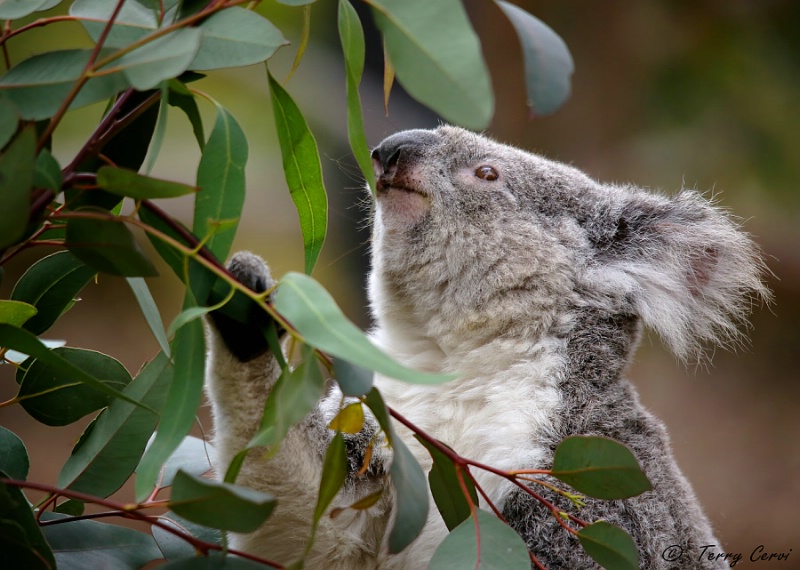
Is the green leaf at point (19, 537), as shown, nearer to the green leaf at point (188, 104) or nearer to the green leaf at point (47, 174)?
the green leaf at point (47, 174)

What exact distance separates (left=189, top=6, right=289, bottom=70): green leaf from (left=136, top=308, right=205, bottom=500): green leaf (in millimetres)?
Result: 391

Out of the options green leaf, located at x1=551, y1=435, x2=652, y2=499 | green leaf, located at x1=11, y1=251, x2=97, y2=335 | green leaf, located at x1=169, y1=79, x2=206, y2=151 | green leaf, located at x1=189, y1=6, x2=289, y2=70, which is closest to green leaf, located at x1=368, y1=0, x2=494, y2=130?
green leaf, located at x1=189, y1=6, x2=289, y2=70

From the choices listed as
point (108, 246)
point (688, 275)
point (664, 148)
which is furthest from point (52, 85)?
point (664, 148)

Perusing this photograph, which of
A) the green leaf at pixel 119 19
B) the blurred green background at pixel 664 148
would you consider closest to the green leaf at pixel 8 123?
the green leaf at pixel 119 19

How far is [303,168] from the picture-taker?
5.44 feet

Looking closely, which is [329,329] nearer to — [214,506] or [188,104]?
[214,506]

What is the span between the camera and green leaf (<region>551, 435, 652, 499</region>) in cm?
138

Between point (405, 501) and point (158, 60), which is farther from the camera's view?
point (405, 501)

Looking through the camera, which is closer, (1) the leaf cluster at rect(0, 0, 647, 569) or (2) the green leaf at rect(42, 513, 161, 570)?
(1) the leaf cluster at rect(0, 0, 647, 569)

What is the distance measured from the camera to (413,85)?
114 centimetres

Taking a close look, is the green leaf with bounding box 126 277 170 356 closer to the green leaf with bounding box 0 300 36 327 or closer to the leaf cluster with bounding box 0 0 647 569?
the leaf cluster with bounding box 0 0 647 569

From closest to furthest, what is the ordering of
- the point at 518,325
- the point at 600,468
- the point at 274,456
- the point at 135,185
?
the point at 135,185
the point at 600,468
the point at 274,456
the point at 518,325

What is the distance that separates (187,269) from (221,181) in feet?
0.65

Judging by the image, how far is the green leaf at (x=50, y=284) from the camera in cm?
165
